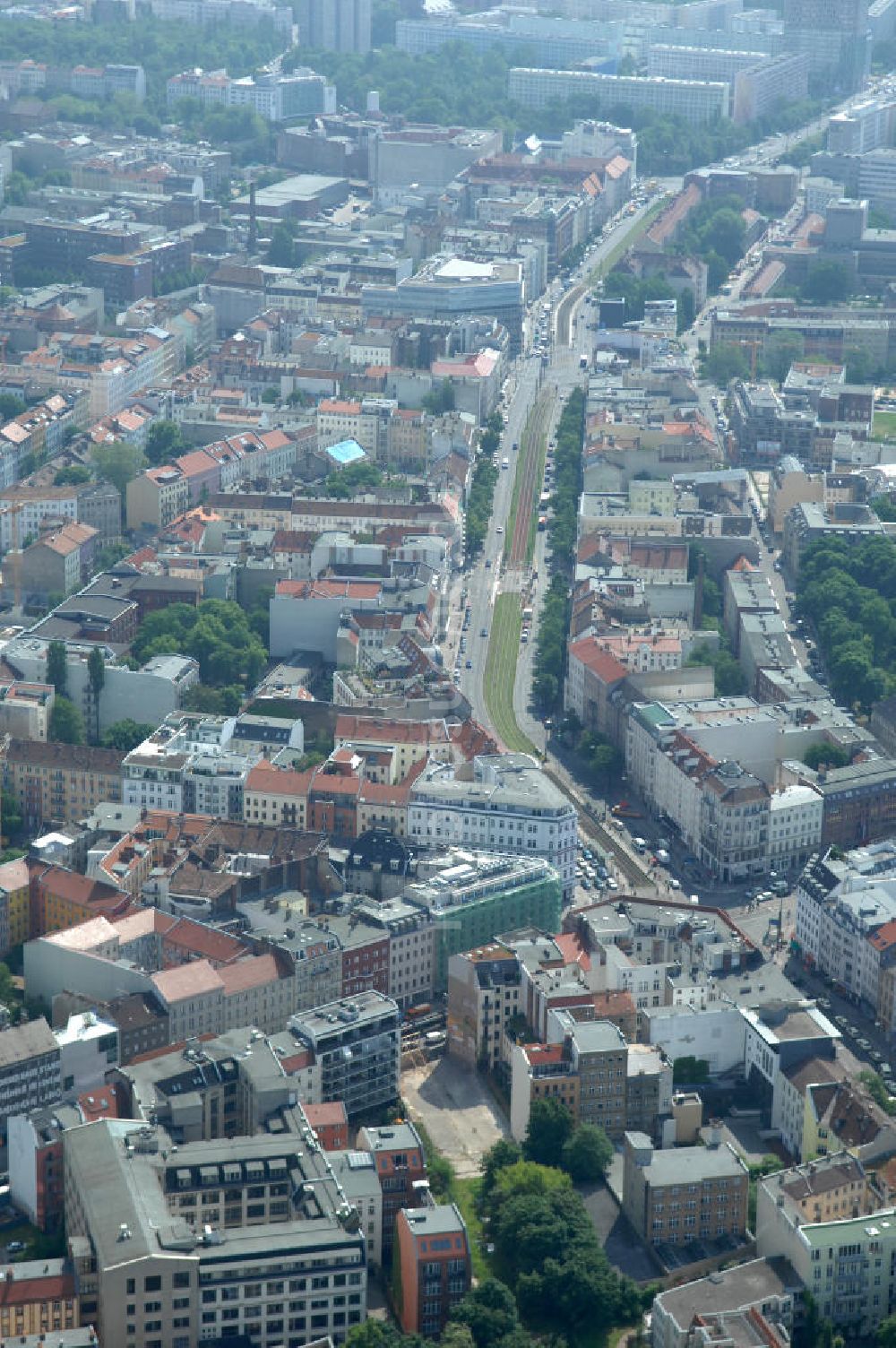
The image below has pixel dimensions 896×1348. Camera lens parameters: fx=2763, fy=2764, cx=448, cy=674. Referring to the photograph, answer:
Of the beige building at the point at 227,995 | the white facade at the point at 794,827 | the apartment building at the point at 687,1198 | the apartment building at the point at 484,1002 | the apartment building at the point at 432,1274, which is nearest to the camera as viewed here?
the apartment building at the point at 432,1274

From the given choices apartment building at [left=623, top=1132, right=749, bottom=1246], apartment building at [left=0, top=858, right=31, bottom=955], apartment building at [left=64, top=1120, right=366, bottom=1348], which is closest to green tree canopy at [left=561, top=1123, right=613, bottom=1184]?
apartment building at [left=623, top=1132, right=749, bottom=1246]

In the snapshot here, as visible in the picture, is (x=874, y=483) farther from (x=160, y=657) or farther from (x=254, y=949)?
(x=254, y=949)

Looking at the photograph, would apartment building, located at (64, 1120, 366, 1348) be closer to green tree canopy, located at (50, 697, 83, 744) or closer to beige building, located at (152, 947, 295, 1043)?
beige building, located at (152, 947, 295, 1043)

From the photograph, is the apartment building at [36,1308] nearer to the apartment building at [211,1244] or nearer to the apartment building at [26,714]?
the apartment building at [211,1244]

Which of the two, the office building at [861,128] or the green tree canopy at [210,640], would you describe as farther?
the office building at [861,128]

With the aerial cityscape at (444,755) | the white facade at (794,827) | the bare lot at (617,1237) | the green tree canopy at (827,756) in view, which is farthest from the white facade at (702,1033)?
the green tree canopy at (827,756)

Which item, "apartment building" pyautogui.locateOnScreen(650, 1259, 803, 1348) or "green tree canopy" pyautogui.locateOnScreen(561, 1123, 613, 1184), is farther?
"green tree canopy" pyautogui.locateOnScreen(561, 1123, 613, 1184)

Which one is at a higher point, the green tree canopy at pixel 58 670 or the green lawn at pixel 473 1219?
the green tree canopy at pixel 58 670
